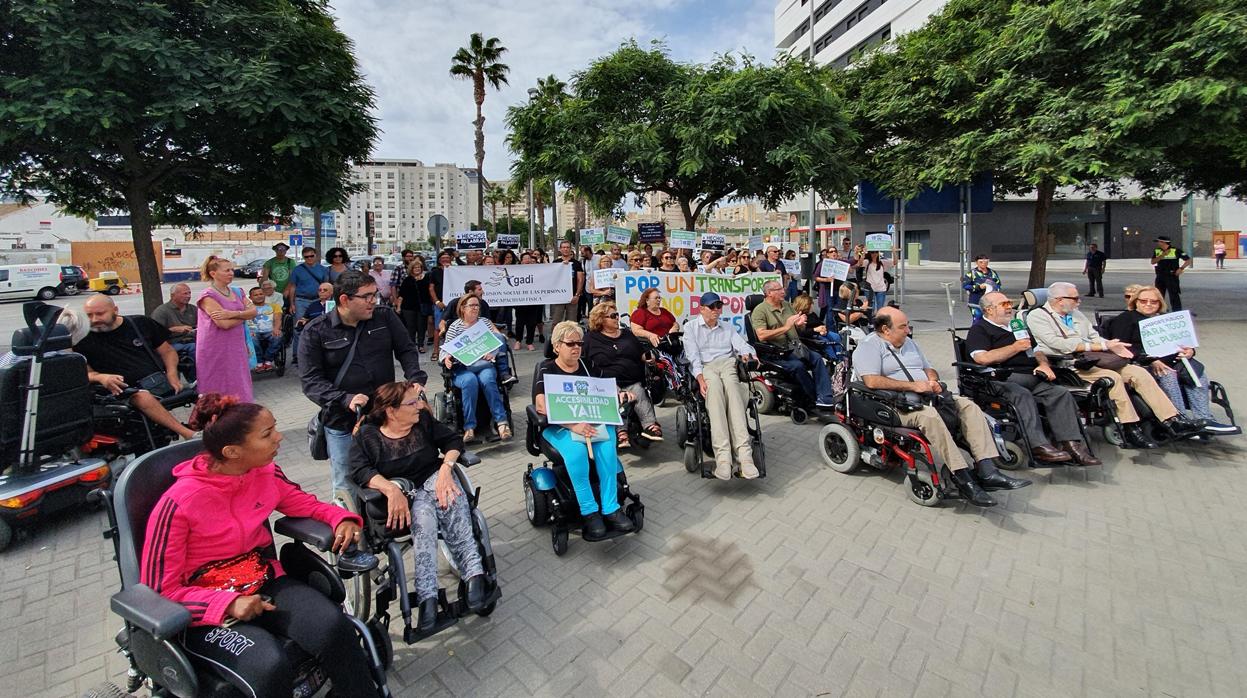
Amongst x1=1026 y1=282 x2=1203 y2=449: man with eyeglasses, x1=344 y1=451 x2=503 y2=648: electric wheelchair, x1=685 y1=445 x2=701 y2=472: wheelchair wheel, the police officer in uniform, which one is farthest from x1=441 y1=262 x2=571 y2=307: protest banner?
the police officer in uniform

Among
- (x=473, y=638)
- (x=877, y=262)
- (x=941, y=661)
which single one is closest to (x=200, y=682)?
(x=473, y=638)

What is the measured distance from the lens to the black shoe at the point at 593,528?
148 inches

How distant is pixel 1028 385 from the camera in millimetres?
5281

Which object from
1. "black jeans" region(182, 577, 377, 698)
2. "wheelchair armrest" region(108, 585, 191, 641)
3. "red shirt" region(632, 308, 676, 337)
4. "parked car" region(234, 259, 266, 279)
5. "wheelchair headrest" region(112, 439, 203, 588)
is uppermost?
"parked car" region(234, 259, 266, 279)

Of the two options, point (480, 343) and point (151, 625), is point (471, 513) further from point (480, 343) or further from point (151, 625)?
point (480, 343)

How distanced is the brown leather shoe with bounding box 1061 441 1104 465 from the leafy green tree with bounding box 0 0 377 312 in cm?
1027

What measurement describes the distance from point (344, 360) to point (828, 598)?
342cm

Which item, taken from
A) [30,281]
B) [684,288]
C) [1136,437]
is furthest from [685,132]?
[30,281]

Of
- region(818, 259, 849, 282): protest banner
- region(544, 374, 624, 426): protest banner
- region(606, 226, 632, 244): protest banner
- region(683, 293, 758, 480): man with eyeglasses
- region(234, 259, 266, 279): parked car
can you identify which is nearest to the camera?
region(544, 374, 624, 426): protest banner

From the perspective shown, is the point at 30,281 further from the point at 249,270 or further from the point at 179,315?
the point at 179,315

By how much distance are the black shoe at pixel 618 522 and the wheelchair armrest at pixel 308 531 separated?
70.6 inches

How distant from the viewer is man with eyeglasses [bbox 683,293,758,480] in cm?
473

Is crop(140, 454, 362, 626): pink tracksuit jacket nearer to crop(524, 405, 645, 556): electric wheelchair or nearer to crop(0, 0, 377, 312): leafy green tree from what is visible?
crop(524, 405, 645, 556): electric wheelchair

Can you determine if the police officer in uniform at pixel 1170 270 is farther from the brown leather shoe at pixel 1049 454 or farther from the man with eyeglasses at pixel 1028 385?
the brown leather shoe at pixel 1049 454
